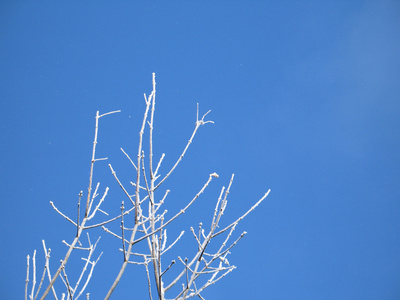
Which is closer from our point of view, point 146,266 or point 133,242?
point 133,242

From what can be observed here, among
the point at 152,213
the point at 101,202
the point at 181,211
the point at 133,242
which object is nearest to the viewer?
the point at 133,242

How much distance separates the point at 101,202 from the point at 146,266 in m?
0.52

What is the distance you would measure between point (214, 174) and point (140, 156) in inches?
18.4

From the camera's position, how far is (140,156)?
1682 millimetres

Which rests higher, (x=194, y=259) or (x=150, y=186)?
(x=150, y=186)

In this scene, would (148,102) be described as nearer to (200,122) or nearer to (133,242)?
(200,122)

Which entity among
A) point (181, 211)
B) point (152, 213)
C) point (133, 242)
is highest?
point (152, 213)

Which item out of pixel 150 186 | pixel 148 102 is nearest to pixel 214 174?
pixel 150 186

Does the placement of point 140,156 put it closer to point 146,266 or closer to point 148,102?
point 148,102

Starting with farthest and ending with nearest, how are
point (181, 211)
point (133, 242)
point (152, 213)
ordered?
point (152, 213)
point (181, 211)
point (133, 242)

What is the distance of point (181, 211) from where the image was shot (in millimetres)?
1811

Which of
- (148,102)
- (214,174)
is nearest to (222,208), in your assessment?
(214,174)

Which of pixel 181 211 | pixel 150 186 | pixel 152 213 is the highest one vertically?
pixel 150 186

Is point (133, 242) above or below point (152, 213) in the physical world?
below
